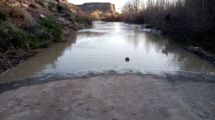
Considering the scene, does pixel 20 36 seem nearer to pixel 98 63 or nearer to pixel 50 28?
pixel 98 63

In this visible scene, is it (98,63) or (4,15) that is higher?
(4,15)

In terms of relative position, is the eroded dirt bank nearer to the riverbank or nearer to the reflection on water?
the reflection on water

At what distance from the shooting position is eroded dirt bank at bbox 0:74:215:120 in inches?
271

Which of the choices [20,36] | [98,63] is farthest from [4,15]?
[98,63]

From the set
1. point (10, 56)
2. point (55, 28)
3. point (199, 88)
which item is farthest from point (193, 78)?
point (55, 28)

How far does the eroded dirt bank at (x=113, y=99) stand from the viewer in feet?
22.6

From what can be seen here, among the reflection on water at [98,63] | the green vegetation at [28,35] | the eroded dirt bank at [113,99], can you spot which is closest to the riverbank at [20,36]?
the green vegetation at [28,35]

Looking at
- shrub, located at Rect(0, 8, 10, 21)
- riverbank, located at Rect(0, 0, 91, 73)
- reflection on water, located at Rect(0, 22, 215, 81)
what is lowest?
reflection on water, located at Rect(0, 22, 215, 81)

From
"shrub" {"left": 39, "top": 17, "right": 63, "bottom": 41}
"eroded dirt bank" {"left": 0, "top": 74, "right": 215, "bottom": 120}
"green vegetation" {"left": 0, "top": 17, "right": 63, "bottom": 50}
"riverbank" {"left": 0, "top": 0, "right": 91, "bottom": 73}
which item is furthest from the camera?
"shrub" {"left": 39, "top": 17, "right": 63, "bottom": 41}

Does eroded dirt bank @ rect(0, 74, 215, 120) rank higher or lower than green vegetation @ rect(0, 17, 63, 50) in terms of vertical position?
lower

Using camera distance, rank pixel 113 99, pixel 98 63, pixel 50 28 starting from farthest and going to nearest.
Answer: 1. pixel 50 28
2. pixel 98 63
3. pixel 113 99

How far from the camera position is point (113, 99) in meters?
8.00

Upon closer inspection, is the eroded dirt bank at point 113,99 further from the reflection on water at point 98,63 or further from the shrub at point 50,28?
the shrub at point 50,28

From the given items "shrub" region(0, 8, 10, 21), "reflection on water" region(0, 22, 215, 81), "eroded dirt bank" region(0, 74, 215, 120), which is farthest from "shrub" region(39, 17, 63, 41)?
"eroded dirt bank" region(0, 74, 215, 120)
